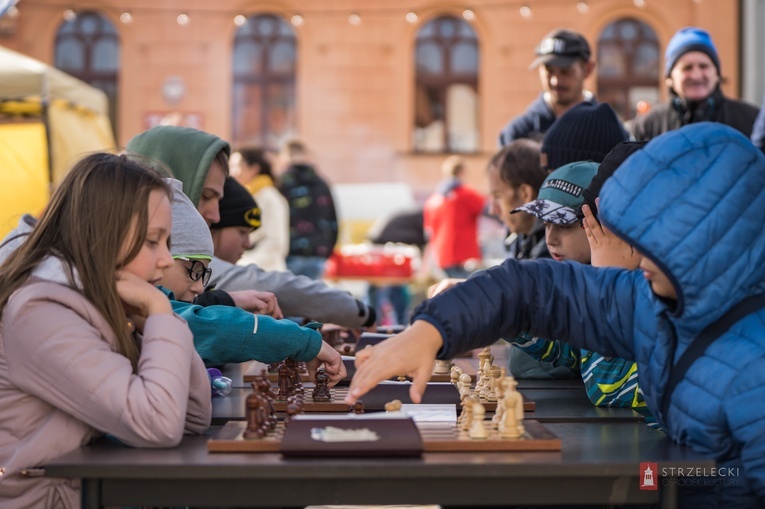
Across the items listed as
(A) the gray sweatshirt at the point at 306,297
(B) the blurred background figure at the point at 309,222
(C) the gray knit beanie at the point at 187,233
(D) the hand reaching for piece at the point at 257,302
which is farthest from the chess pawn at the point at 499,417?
(B) the blurred background figure at the point at 309,222

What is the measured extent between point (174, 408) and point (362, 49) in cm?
2034

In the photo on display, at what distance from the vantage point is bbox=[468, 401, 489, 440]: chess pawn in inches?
86.7

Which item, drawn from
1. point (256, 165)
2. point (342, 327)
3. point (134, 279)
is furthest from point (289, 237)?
point (134, 279)

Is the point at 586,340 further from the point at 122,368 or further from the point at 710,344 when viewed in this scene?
the point at 122,368

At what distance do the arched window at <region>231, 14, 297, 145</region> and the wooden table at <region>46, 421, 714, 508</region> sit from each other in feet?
68.0

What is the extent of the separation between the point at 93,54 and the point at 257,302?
789 inches

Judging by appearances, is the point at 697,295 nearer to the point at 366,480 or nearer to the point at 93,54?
the point at 366,480

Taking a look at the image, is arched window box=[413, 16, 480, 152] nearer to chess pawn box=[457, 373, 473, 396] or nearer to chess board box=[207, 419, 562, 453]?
chess pawn box=[457, 373, 473, 396]

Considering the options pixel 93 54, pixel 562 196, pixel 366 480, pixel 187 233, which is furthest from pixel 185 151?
pixel 93 54

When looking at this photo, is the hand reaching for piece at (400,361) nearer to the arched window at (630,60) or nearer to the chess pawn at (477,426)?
the chess pawn at (477,426)

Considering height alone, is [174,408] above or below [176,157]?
below

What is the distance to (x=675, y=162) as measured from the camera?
225 cm

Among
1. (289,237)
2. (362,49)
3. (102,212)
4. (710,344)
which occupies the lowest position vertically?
(289,237)

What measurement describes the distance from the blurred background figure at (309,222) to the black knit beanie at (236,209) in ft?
17.7
